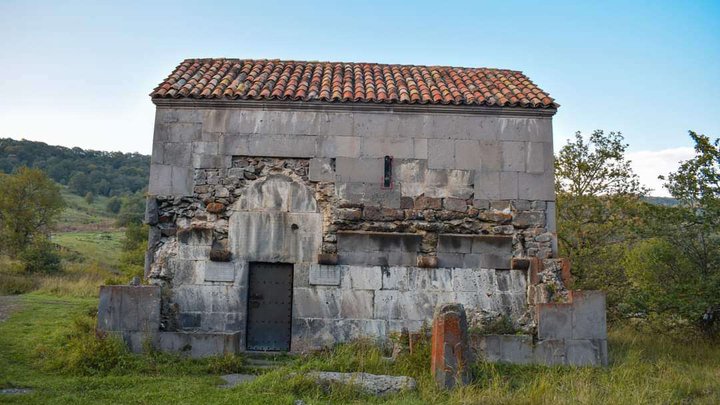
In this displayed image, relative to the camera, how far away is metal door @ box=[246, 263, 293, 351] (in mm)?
9469

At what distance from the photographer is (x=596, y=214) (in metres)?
14.4

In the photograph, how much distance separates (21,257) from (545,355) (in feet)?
68.7

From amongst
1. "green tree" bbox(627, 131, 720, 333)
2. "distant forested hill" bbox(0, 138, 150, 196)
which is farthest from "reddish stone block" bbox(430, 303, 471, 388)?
"distant forested hill" bbox(0, 138, 150, 196)

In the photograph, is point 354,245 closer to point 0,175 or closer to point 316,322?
point 316,322

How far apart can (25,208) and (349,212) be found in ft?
76.0

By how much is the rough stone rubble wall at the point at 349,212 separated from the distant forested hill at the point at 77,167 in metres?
46.2

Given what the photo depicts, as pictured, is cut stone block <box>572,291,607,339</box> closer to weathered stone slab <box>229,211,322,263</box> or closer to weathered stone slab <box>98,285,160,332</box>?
weathered stone slab <box>229,211,322,263</box>

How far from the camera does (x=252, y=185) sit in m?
9.78

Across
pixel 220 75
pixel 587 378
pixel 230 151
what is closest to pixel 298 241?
pixel 230 151

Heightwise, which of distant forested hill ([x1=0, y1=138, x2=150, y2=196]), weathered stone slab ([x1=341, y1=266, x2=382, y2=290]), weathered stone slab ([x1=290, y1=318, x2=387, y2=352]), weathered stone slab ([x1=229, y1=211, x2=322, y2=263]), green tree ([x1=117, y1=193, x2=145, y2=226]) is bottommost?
weathered stone slab ([x1=290, y1=318, x2=387, y2=352])

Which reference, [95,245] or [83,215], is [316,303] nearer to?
[95,245]

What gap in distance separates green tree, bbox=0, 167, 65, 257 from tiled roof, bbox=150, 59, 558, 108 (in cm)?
1844

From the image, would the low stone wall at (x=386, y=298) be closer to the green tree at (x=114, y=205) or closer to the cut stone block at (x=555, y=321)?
the cut stone block at (x=555, y=321)

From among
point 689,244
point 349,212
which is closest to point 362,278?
point 349,212
